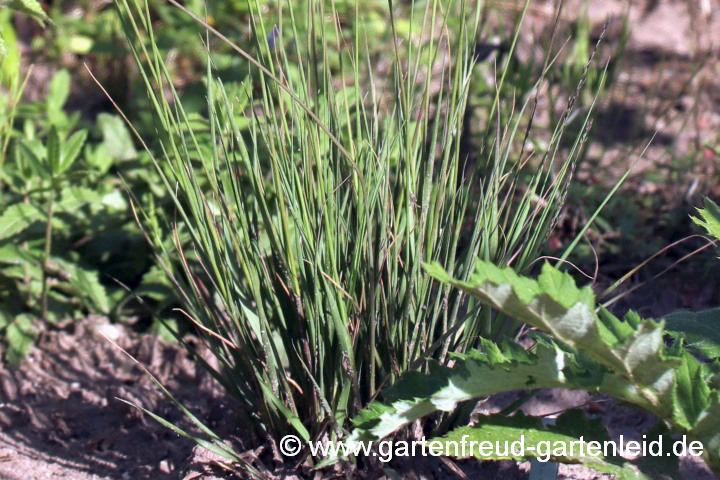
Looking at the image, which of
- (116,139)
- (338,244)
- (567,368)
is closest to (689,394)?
(567,368)

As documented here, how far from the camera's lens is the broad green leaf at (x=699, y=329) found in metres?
1.33

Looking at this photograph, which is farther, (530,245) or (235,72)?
(235,72)

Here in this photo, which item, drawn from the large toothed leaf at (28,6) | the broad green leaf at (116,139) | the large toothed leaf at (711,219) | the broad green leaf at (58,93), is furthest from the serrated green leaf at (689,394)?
the broad green leaf at (58,93)

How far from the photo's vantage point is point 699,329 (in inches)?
53.2

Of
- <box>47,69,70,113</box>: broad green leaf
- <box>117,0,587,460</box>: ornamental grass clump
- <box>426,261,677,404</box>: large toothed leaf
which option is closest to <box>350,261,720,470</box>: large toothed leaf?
<box>426,261,677,404</box>: large toothed leaf

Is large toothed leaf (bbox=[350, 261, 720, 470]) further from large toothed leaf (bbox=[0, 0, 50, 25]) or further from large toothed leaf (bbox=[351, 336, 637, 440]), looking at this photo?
large toothed leaf (bbox=[0, 0, 50, 25])

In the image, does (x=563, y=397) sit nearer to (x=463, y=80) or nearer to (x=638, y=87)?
(x=463, y=80)

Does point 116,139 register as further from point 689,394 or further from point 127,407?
point 689,394

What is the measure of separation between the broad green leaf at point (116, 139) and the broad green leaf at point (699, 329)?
1672mm

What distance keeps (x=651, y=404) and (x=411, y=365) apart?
0.39m

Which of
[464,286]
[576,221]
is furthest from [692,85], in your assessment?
[464,286]

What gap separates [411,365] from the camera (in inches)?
55.6

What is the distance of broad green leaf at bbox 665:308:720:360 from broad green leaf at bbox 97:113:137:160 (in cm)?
167

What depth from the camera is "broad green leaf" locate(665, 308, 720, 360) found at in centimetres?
133
